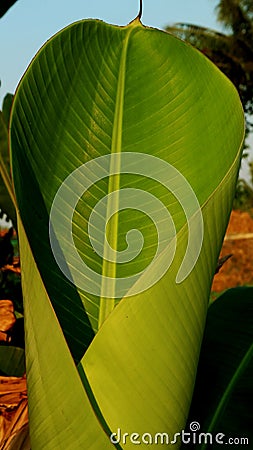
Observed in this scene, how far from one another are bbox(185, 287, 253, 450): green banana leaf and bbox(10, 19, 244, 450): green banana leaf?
18cm

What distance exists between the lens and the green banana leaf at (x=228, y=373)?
34.3 inches

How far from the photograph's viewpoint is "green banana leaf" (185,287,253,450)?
871mm

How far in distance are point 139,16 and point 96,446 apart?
A: 1.50 ft

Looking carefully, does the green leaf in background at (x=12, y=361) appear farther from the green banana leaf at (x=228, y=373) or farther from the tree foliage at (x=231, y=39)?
the tree foliage at (x=231, y=39)

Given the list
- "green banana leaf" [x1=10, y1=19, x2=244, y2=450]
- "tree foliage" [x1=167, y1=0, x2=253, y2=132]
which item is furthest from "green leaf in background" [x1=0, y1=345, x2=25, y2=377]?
"tree foliage" [x1=167, y1=0, x2=253, y2=132]

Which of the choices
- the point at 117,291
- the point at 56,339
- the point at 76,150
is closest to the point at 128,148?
the point at 76,150

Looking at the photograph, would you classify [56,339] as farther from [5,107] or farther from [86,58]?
[5,107]

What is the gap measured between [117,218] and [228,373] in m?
0.24

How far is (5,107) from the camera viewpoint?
1.59m

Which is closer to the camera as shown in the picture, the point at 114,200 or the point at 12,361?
the point at 114,200

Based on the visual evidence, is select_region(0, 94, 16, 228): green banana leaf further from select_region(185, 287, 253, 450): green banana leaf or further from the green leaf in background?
select_region(185, 287, 253, 450): green banana leaf

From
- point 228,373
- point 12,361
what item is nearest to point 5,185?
point 12,361

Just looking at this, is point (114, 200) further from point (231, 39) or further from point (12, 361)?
point (231, 39)

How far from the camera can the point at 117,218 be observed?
2.73 ft
